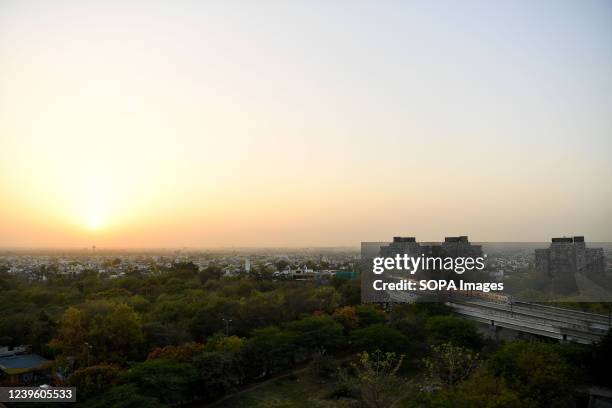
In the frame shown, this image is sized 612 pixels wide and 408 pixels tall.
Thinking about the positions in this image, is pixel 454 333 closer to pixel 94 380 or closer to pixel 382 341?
pixel 382 341

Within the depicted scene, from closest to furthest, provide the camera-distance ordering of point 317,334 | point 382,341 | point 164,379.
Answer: point 164,379 < point 382,341 < point 317,334

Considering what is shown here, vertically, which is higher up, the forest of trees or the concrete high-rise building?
the concrete high-rise building

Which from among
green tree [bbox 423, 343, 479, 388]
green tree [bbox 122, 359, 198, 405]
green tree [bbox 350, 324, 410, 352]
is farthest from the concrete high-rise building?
green tree [bbox 122, 359, 198, 405]

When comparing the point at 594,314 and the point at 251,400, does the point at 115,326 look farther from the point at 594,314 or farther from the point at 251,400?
the point at 594,314

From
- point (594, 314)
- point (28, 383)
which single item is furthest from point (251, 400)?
point (594, 314)

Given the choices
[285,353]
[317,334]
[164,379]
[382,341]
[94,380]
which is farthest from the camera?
[317,334]

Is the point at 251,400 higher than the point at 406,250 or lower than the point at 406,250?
lower

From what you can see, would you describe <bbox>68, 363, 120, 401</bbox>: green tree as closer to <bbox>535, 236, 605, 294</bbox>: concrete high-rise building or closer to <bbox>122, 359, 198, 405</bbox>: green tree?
<bbox>122, 359, 198, 405</bbox>: green tree

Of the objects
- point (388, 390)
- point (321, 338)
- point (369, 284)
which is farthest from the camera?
point (369, 284)

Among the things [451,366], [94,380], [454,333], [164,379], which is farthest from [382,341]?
[94,380]
